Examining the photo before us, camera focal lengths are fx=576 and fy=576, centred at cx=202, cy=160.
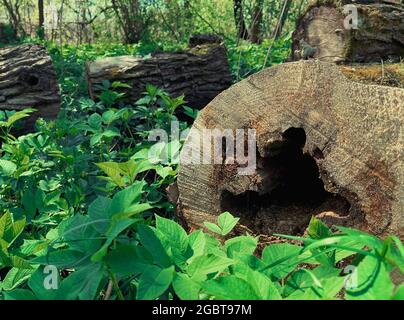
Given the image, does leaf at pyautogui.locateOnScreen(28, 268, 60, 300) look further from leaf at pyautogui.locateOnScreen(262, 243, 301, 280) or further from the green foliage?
leaf at pyautogui.locateOnScreen(262, 243, 301, 280)

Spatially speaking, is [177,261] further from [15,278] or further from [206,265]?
[15,278]

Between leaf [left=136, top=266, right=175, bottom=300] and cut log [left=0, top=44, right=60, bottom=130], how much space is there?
3294 mm

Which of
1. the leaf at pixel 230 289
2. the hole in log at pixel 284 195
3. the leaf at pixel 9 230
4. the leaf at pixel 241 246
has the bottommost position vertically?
the hole in log at pixel 284 195

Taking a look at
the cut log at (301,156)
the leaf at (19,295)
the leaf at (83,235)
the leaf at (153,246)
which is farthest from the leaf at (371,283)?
the cut log at (301,156)

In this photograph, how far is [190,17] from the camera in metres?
13.5

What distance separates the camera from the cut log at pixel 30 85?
4.07 meters

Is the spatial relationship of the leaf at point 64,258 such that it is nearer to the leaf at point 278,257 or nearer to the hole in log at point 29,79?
the leaf at point 278,257

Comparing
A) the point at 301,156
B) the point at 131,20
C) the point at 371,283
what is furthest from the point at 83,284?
the point at 131,20

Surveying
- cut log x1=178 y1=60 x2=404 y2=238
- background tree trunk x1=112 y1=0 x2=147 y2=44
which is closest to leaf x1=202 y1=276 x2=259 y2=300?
cut log x1=178 y1=60 x2=404 y2=238

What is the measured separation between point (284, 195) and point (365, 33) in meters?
1.22

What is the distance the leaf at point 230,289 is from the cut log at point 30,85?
343cm

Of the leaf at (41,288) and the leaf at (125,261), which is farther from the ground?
the leaf at (125,261)

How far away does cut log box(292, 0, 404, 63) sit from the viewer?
3.04 metres

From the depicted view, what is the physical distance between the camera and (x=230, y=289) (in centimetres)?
88
